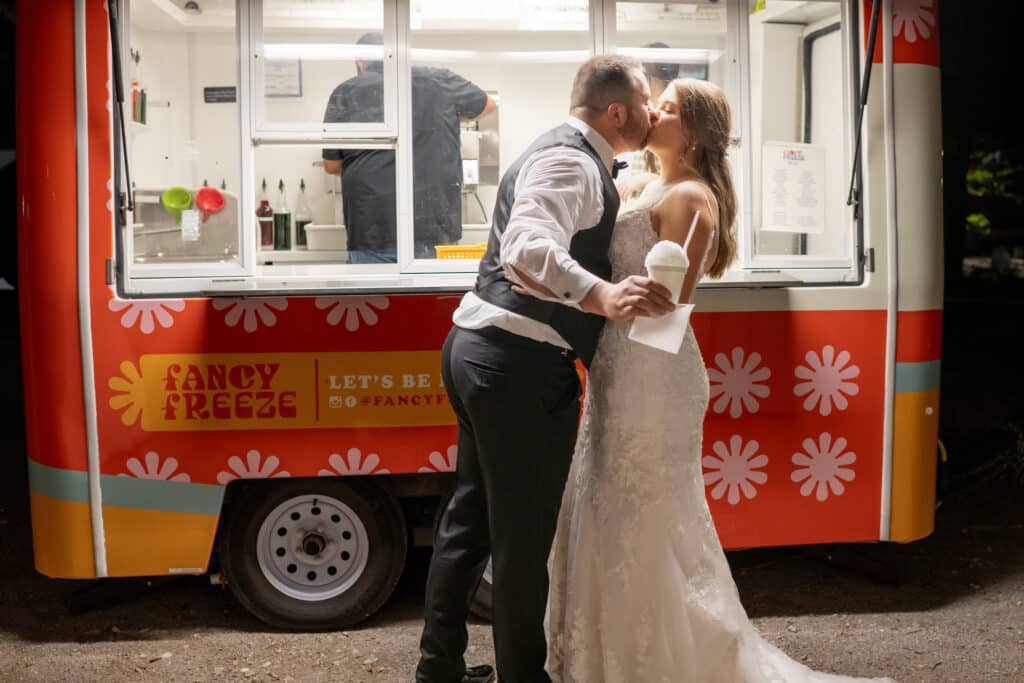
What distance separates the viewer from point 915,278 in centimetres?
440

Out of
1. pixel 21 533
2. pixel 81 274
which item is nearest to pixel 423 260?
pixel 81 274

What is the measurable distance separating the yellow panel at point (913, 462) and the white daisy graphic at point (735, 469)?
56 cm

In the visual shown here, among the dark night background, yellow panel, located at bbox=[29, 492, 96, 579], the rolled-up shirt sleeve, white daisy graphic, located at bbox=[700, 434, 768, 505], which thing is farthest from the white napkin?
the dark night background

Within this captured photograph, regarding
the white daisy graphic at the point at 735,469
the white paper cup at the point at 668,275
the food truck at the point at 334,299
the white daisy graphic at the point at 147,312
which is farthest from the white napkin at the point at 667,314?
the white daisy graphic at the point at 147,312

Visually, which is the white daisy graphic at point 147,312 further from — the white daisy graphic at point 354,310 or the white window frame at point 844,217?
the white window frame at point 844,217

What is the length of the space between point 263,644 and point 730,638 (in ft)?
6.18

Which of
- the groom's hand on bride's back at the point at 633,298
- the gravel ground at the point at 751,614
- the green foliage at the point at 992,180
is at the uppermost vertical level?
the green foliage at the point at 992,180

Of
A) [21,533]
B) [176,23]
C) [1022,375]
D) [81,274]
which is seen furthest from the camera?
[1022,375]

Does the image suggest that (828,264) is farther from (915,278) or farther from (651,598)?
(651,598)

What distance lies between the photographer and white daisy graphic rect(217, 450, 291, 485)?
4.18 meters

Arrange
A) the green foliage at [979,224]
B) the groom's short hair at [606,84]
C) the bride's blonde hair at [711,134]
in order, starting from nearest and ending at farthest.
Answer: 1. the groom's short hair at [606,84]
2. the bride's blonde hair at [711,134]
3. the green foliage at [979,224]

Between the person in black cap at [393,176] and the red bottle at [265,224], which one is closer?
the person in black cap at [393,176]

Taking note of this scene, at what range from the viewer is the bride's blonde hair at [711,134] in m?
3.34

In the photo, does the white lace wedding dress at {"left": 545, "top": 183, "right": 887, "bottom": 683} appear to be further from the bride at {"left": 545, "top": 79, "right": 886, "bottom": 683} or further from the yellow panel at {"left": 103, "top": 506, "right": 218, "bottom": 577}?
the yellow panel at {"left": 103, "top": 506, "right": 218, "bottom": 577}
